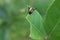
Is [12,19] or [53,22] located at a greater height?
[53,22]

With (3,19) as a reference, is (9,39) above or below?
below

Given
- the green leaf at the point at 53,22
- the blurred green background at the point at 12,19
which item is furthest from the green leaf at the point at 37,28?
the blurred green background at the point at 12,19

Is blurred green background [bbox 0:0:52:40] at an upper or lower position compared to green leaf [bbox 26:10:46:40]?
lower

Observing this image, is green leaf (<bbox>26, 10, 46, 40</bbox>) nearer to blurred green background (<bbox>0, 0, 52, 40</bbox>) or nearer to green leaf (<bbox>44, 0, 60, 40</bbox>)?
green leaf (<bbox>44, 0, 60, 40</bbox>)

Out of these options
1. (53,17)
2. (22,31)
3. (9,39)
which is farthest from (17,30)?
(53,17)

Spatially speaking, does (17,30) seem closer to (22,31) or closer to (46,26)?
(22,31)

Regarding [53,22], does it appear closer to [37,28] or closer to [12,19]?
→ [37,28]

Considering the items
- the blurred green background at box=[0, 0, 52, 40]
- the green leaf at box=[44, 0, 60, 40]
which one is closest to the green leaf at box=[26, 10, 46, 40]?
the green leaf at box=[44, 0, 60, 40]

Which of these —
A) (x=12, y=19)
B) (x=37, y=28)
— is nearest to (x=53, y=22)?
(x=37, y=28)
